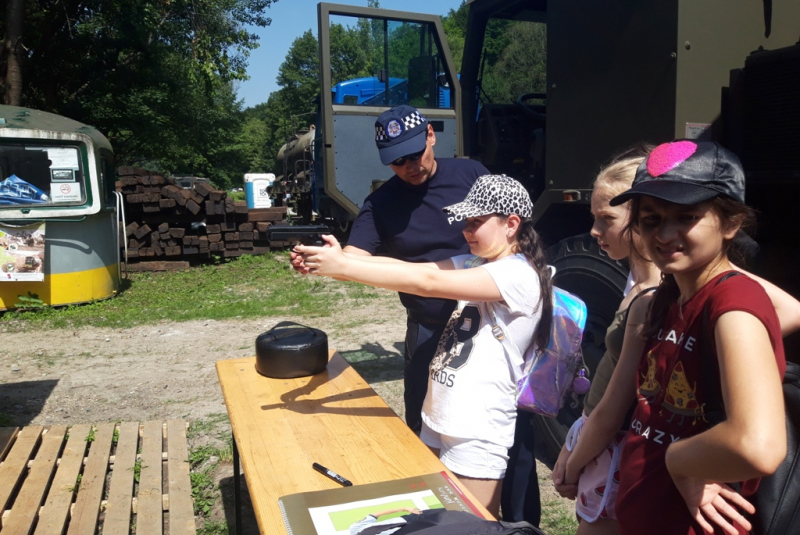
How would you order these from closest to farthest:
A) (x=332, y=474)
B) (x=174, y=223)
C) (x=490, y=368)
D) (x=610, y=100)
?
(x=332, y=474) → (x=490, y=368) → (x=610, y=100) → (x=174, y=223)

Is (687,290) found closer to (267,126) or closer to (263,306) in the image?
(263,306)

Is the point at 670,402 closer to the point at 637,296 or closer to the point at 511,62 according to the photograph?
the point at 637,296

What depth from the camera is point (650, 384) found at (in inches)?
52.6

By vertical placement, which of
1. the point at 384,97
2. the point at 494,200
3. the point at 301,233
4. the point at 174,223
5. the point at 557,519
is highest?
the point at 384,97

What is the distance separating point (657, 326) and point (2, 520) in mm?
3053

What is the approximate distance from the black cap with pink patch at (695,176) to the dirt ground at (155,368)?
2.59m

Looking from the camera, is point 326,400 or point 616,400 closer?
point 616,400

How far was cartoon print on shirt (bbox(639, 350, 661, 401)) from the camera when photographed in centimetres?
132

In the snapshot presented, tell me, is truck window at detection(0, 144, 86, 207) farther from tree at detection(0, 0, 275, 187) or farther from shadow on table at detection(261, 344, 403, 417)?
tree at detection(0, 0, 275, 187)

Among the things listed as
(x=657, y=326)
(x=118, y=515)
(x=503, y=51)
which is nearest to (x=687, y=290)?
(x=657, y=326)

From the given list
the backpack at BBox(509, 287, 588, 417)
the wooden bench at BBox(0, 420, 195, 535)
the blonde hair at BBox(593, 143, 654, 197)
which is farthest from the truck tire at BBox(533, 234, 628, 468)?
the wooden bench at BBox(0, 420, 195, 535)

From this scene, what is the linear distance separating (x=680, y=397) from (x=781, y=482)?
220 millimetres

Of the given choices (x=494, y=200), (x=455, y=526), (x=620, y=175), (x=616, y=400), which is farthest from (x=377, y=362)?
(x=455, y=526)

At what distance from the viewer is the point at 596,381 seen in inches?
66.5
